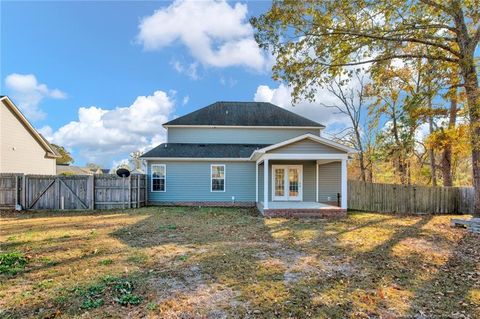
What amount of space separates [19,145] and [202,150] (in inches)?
470

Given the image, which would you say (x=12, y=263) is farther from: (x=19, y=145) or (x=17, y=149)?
(x=19, y=145)

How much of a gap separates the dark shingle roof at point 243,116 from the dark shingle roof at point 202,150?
1.55 metres

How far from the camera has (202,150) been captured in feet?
55.0

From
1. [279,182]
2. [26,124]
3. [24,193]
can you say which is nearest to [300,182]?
[279,182]

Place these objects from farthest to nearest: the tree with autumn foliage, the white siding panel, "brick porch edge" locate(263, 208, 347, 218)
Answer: the white siding panel, "brick porch edge" locate(263, 208, 347, 218), the tree with autumn foliage

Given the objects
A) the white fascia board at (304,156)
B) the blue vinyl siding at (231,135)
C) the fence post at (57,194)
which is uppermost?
the blue vinyl siding at (231,135)

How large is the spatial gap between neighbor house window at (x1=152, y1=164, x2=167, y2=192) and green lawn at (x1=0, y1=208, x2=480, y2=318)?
6.05m

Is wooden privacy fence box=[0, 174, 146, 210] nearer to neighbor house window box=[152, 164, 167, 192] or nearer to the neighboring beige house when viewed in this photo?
neighbor house window box=[152, 164, 167, 192]

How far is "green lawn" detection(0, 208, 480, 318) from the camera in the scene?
4.01 m

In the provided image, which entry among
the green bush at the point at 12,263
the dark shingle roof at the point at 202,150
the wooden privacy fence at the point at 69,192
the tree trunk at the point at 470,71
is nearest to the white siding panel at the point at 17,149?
the wooden privacy fence at the point at 69,192

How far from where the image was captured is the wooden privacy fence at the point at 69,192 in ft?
45.8

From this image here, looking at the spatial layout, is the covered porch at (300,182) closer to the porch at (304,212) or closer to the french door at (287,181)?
the french door at (287,181)

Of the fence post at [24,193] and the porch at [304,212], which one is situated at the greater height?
the fence post at [24,193]

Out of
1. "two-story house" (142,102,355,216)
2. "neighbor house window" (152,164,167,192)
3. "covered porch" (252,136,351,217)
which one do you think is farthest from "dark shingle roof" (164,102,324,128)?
"covered porch" (252,136,351,217)
